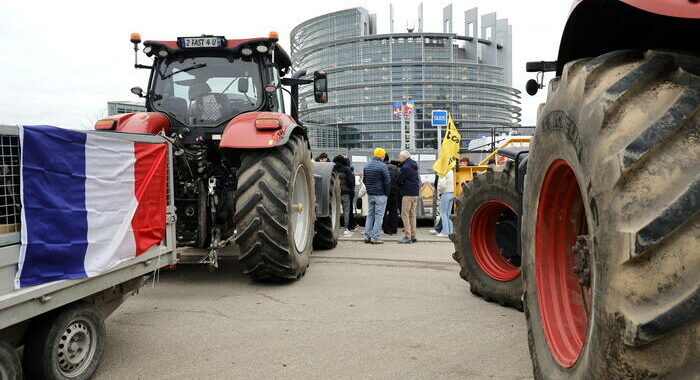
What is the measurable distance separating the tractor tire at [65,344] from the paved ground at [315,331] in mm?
182

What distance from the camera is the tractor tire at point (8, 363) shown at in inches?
103

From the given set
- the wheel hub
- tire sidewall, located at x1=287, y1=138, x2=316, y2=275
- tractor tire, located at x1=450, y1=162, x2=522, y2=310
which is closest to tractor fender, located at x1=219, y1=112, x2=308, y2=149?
tire sidewall, located at x1=287, y1=138, x2=316, y2=275

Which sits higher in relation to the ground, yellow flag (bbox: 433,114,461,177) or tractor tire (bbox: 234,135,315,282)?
yellow flag (bbox: 433,114,461,177)

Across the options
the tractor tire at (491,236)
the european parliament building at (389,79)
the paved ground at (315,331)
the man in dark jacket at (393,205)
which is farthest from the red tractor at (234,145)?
the european parliament building at (389,79)

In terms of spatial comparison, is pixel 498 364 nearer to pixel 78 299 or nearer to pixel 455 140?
pixel 78 299

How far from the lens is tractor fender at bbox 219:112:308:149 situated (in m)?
5.24

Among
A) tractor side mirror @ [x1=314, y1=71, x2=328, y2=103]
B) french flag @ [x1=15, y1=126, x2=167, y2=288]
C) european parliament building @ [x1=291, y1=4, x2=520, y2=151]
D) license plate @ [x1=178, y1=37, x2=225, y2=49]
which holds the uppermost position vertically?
european parliament building @ [x1=291, y1=4, x2=520, y2=151]

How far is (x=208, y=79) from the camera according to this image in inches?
251

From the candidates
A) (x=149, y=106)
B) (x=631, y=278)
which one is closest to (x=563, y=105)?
(x=631, y=278)

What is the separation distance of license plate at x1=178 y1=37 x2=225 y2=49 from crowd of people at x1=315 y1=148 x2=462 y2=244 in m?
3.92

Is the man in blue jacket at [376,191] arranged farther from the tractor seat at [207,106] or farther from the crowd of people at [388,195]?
the tractor seat at [207,106]

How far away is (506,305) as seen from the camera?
15.7 ft

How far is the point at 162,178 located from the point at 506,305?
3.20 m

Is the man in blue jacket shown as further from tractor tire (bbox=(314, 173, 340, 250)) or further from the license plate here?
the license plate
